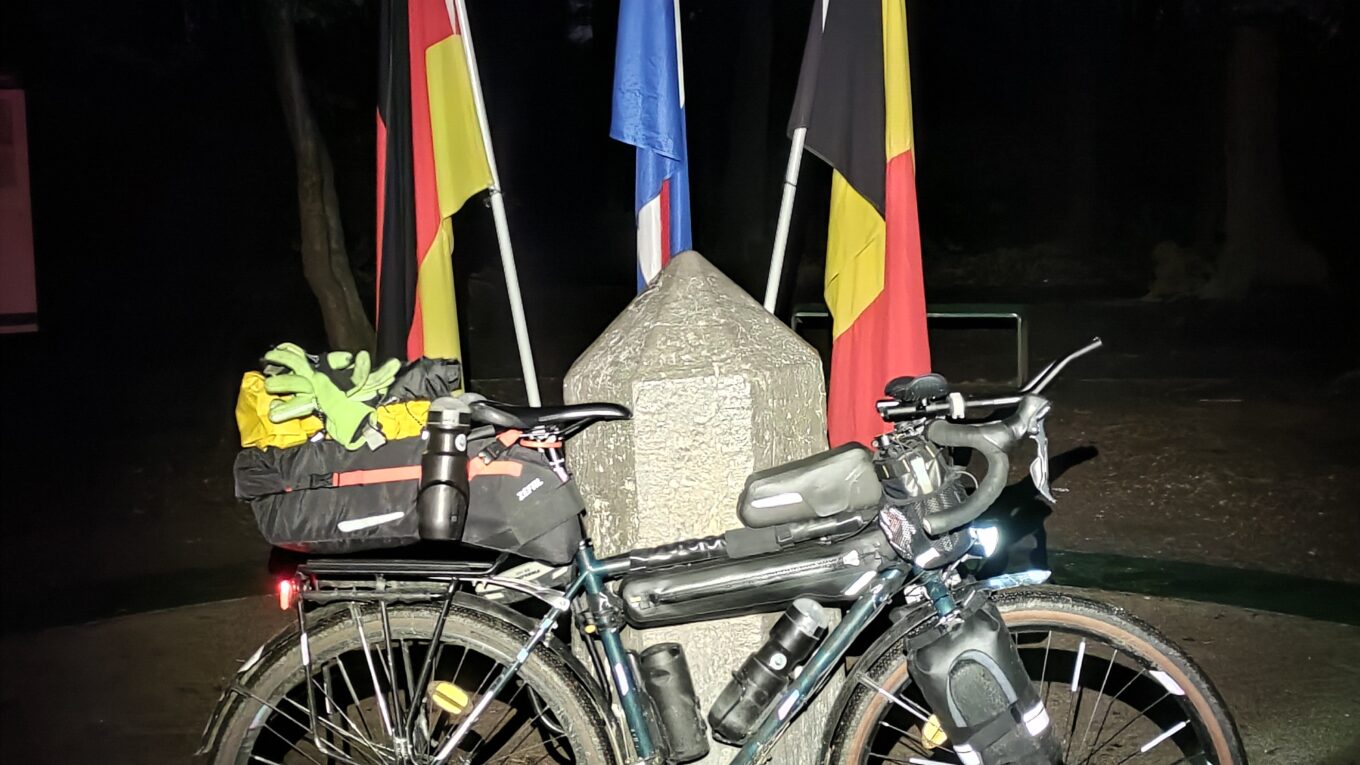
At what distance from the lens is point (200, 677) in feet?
13.8

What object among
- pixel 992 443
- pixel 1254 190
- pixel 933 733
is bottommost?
pixel 933 733

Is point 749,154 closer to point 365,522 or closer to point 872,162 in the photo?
point 872,162

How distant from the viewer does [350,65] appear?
24.5 ft

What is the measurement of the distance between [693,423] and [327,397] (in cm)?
80

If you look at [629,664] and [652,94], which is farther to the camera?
[652,94]

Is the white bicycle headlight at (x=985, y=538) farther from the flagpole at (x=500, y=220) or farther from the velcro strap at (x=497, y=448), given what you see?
the flagpole at (x=500, y=220)

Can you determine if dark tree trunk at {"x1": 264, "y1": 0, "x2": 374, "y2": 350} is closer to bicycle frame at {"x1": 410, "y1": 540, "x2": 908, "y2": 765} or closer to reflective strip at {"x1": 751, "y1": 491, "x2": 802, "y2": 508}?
bicycle frame at {"x1": 410, "y1": 540, "x2": 908, "y2": 765}

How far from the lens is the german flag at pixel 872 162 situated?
13.1 feet

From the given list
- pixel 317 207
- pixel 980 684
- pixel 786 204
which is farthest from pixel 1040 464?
pixel 317 207

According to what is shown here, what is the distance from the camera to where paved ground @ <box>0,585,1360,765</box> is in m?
3.62

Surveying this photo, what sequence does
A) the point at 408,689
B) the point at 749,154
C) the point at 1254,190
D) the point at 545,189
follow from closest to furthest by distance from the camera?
the point at 408,689, the point at 545,189, the point at 749,154, the point at 1254,190

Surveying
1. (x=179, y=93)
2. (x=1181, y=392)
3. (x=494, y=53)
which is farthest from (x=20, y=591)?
(x=1181, y=392)

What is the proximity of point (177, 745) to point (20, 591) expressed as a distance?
195cm

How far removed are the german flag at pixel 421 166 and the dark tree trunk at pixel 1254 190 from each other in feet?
20.1
